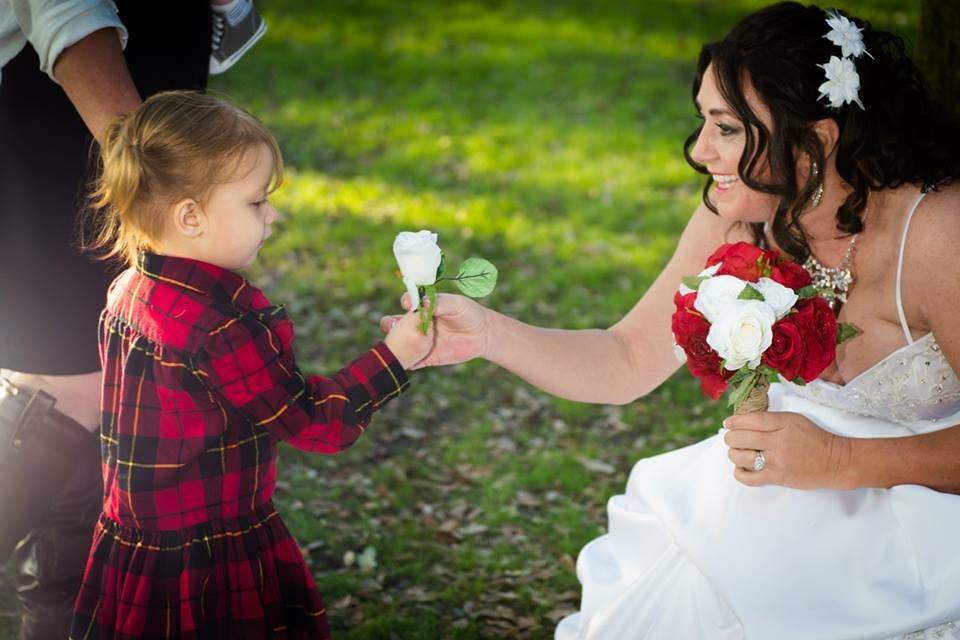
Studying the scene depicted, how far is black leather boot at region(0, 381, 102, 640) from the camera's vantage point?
319 centimetres

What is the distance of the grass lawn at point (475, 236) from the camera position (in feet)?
15.4

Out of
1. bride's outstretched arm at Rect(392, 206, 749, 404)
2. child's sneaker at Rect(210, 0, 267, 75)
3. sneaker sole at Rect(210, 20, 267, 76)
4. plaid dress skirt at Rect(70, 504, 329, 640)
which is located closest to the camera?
plaid dress skirt at Rect(70, 504, 329, 640)

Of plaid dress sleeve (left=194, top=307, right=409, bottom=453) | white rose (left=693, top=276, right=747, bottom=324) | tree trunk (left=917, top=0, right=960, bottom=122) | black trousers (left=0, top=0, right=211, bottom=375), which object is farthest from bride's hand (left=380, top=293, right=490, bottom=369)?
tree trunk (left=917, top=0, right=960, bottom=122)

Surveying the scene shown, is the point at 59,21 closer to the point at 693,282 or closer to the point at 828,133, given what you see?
the point at 693,282

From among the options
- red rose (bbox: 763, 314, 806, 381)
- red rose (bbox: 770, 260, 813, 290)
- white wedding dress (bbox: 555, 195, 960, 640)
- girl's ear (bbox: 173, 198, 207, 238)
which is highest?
girl's ear (bbox: 173, 198, 207, 238)

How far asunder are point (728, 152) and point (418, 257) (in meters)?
0.94

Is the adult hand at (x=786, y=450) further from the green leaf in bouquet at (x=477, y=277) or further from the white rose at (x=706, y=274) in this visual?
the green leaf in bouquet at (x=477, y=277)

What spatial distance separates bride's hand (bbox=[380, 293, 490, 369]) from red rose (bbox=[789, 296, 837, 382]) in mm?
909

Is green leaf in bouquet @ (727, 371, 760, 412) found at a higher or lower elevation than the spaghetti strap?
lower

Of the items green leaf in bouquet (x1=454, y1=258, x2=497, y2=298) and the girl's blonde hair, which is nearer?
the girl's blonde hair

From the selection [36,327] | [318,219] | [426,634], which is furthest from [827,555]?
[318,219]

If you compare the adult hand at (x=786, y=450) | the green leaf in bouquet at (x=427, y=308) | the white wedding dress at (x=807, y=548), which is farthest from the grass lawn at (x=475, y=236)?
the green leaf in bouquet at (x=427, y=308)

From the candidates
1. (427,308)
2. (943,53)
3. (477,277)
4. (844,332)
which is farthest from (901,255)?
(943,53)

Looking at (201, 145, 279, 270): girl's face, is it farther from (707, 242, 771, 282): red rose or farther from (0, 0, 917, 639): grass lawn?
(0, 0, 917, 639): grass lawn
